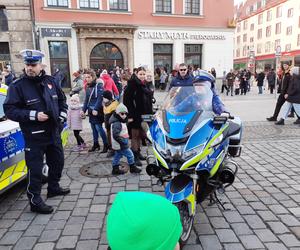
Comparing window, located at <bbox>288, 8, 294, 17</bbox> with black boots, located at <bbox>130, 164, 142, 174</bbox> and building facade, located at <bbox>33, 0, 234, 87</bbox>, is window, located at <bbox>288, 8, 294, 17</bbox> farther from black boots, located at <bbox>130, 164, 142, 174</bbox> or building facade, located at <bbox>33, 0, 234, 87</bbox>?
black boots, located at <bbox>130, 164, 142, 174</bbox>

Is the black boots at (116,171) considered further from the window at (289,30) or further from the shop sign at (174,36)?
the window at (289,30)

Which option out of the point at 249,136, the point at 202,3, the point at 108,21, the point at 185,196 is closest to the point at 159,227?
the point at 185,196

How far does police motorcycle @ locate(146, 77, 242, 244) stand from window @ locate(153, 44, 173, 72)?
831 inches

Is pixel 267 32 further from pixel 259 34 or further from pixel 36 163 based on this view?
pixel 36 163

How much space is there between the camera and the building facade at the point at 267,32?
170 feet

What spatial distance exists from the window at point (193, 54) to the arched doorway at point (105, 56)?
18.1ft

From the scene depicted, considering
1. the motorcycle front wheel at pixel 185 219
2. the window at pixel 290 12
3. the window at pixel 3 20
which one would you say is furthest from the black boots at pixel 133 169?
the window at pixel 290 12

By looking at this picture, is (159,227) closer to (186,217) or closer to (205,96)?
(186,217)

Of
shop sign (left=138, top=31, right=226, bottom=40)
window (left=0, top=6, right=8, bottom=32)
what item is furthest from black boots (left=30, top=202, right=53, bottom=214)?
window (left=0, top=6, right=8, bottom=32)

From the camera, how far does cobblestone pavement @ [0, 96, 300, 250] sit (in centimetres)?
334

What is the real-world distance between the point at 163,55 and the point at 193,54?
263 cm

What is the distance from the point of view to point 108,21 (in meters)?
22.3

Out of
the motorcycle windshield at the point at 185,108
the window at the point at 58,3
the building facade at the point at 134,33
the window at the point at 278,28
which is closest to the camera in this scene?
the motorcycle windshield at the point at 185,108

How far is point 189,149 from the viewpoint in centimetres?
306
